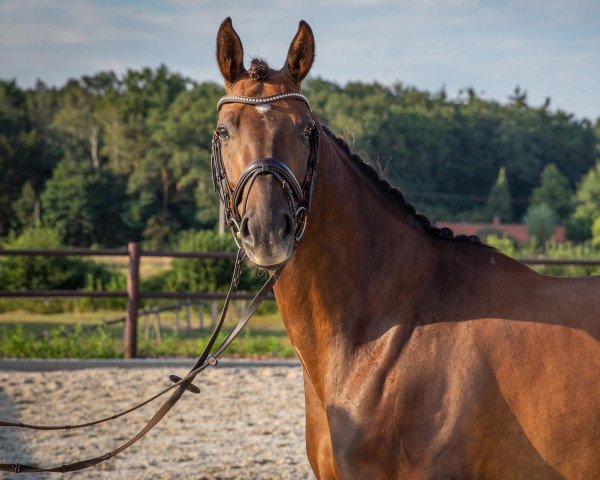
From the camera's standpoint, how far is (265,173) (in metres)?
2.49

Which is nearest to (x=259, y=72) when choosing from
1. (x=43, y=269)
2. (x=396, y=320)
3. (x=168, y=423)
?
(x=396, y=320)

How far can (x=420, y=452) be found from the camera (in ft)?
8.19

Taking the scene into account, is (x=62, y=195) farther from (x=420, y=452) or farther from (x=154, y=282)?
(x=420, y=452)

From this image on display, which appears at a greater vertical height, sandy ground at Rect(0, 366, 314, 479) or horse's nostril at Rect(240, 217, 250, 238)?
horse's nostril at Rect(240, 217, 250, 238)

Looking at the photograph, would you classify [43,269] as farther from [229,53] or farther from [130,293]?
[229,53]

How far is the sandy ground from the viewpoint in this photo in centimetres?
528

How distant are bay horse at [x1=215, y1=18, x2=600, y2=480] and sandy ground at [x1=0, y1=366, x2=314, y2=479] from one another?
2568mm

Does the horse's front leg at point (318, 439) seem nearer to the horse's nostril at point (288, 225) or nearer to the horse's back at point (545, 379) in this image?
the horse's back at point (545, 379)

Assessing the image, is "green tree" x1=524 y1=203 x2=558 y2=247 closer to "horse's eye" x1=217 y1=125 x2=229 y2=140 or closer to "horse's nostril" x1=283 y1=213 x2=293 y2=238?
"horse's eye" x1=217 y1=125 x2=229 y2=140

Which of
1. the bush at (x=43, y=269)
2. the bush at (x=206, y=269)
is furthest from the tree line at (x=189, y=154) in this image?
the bush at (x=206, y=269)

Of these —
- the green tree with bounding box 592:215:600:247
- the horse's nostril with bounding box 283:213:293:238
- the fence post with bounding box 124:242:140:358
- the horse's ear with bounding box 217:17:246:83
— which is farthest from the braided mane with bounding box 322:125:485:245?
the green tree with bounding box 592:215:600:247

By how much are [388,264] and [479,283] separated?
12.9 inches

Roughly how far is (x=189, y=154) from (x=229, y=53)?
2045 inches

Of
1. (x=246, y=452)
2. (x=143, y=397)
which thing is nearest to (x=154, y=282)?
(x=143, y=397)
